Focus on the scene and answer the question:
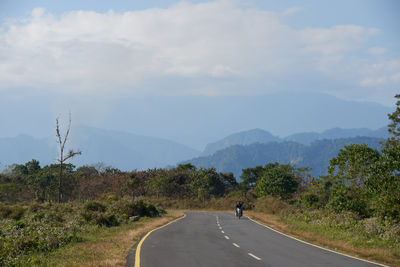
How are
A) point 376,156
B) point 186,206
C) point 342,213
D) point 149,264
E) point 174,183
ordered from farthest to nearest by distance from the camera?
point 174,183 < point 186,206 < point 376,156 < point 342,213 < point 149,264

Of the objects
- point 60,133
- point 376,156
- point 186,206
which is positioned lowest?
point 186,206

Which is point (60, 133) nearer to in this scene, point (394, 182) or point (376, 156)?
point (376, 156)

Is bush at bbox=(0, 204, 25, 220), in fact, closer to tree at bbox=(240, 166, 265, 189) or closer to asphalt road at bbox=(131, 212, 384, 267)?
asphalt road at bbox=(131, 212, 384, 267)

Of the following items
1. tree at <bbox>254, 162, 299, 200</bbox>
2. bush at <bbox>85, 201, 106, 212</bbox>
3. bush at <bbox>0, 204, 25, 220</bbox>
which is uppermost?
tree at <bbox>254, 162, 299, 200</bbox>

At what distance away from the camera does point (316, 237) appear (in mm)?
21344

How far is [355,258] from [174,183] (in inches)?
2423

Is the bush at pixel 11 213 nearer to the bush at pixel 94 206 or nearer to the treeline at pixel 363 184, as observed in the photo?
the bush at pixel 94 206

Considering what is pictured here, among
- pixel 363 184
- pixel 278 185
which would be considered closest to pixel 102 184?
pixel 278 185

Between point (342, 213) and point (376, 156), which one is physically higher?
point (376, 156)

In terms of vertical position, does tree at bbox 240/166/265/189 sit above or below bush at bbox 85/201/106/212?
above

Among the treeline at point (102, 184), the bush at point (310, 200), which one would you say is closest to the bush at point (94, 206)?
the bush at point (310, 200)

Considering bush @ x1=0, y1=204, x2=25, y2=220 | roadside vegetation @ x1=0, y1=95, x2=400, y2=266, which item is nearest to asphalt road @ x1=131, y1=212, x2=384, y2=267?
roadside vegetation @ x1=0, y1=95, x2=400, y2=266

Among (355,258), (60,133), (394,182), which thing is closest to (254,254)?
(355,258)

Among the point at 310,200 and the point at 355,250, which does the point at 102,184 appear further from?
the point at 355,250
